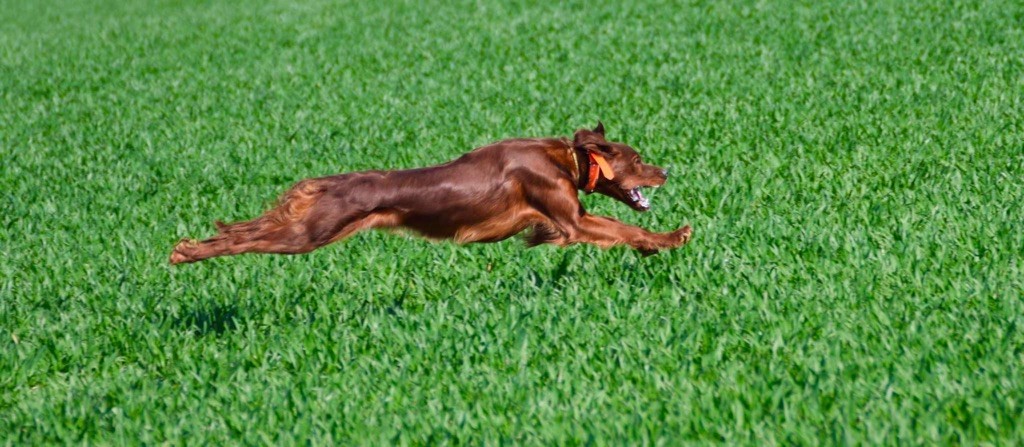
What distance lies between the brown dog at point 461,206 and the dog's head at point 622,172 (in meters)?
0.02

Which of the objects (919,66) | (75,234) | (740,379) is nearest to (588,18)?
(919,66)

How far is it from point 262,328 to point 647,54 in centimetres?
913

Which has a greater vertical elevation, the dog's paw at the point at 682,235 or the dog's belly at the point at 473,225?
the dog's belly at the point at 473,225

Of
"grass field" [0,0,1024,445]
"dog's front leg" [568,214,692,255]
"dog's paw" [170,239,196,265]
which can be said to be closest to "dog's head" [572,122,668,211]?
"dog's front leg" [568,214,692,255]

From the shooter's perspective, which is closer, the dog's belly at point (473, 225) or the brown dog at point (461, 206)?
the brown dog at point (461, 206)

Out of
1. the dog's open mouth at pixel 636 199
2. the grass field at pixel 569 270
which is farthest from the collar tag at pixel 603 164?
the grass field at pixel 569 270

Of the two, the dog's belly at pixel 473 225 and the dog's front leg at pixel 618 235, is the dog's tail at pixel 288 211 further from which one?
the dog's front leg at pixel 618 235

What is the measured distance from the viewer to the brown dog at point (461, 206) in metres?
5.81

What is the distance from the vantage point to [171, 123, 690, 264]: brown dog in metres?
5.81

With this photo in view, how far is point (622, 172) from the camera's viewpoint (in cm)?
630

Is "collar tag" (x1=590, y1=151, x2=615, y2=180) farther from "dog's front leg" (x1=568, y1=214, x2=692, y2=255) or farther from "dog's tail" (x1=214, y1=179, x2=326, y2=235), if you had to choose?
"dog's tail" (x1=214, y1=179, x2=326, y2=235)

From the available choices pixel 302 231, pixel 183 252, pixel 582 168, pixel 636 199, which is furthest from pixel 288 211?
pixel 636 199

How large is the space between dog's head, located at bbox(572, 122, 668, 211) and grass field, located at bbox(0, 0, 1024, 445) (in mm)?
388

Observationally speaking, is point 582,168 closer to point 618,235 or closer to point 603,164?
point 603,164
